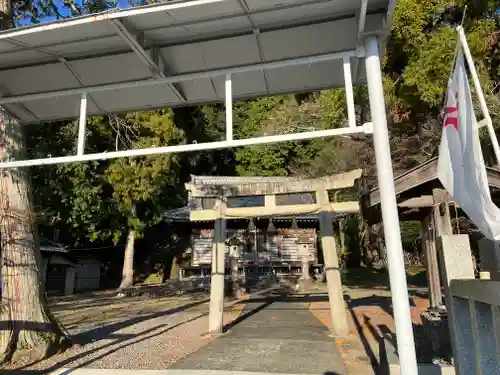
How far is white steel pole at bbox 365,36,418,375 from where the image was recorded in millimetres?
2939

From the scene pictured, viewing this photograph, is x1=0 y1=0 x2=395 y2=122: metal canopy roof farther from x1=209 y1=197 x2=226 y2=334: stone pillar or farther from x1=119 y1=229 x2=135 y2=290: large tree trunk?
x1=119 y1=229 x2=135 y2=290: large tree trunk

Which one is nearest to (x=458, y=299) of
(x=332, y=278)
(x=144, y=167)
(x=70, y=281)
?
(x=332, y=278)

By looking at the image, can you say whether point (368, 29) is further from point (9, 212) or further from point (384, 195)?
point (9, 212)

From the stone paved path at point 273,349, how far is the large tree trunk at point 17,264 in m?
2.45

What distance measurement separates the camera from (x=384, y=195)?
3.09 metres

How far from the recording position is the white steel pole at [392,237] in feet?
9.64

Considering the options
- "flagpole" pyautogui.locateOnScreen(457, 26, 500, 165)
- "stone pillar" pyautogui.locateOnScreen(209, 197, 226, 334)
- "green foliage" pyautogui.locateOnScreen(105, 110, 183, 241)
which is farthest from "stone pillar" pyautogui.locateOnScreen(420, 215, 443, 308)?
"green foliage" pyautogui.locateOnScreen(105, 110, 183, 241)

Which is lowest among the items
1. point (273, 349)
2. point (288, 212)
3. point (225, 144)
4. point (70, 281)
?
point (273, 349)

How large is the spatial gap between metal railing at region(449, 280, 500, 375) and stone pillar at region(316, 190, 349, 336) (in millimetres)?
5010

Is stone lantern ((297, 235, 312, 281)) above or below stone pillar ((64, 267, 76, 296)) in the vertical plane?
above

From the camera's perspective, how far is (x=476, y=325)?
2.77 meters

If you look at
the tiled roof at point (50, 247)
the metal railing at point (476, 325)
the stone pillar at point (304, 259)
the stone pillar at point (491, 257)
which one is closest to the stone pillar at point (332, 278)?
the stone pillar at point (491, 257)

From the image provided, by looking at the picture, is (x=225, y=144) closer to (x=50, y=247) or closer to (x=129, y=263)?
(x=50, y=247)

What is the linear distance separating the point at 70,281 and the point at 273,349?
17785 millimetres
